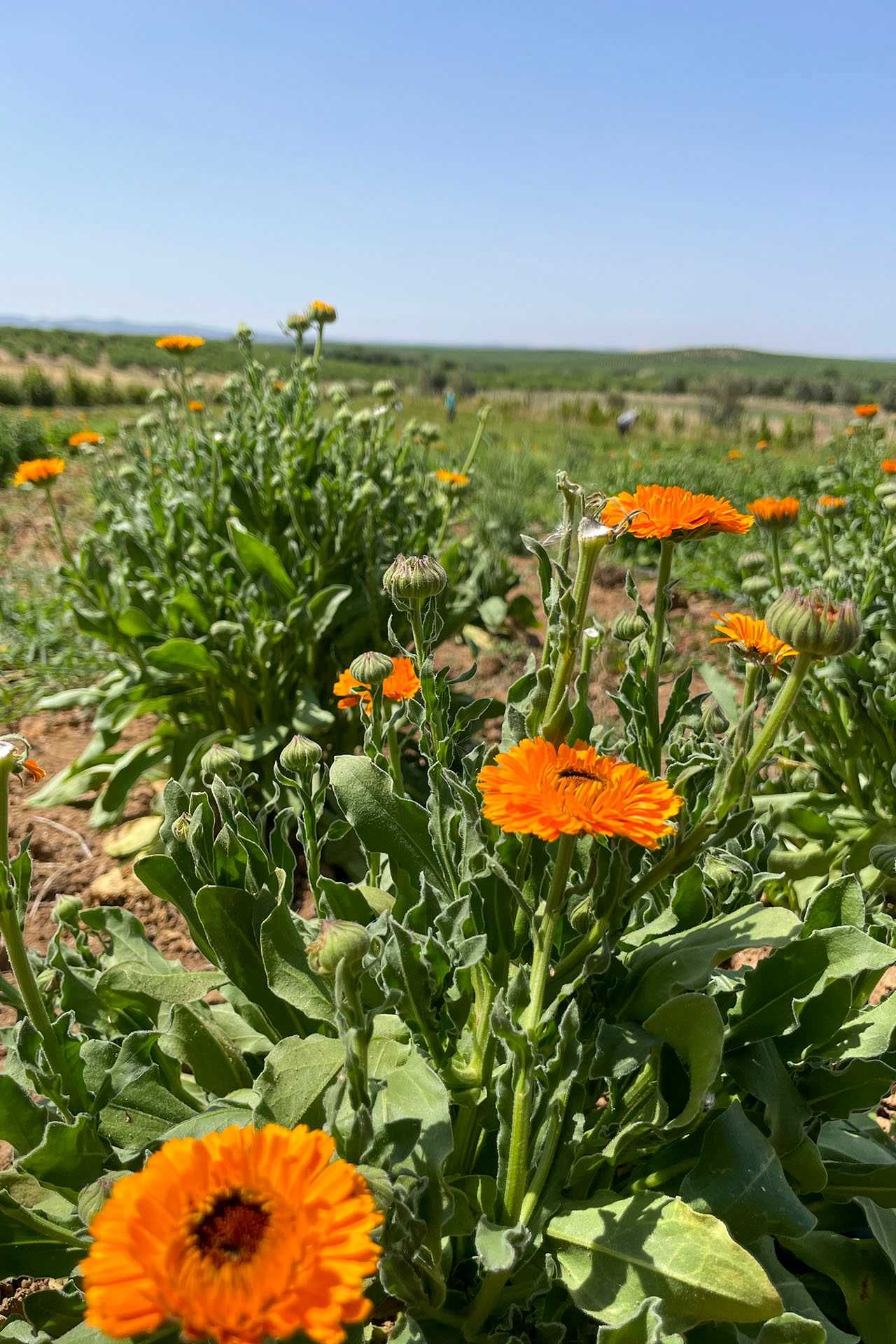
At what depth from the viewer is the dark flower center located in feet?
2.20

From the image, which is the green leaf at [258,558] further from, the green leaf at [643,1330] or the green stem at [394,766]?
the green leaf at [643,1330]

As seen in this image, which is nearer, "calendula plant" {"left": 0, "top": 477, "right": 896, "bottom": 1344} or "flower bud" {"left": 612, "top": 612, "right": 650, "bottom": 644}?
"calendula plant" {"left": 0, "top": 477, "right": 896, "bottom": 1344}

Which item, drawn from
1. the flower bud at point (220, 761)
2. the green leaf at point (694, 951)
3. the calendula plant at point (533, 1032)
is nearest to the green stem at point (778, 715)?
the calendula plant at point (533, 1032)

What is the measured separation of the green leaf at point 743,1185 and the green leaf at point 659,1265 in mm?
82

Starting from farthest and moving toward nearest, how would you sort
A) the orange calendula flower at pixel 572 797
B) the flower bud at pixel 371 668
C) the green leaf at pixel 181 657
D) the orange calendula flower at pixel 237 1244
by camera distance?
the green leaf at pixel 181 657, the flower bud at pixel 371 668, the orange calendula flower at pixel 572 797, the orange calendula flower at pixel 237 1244

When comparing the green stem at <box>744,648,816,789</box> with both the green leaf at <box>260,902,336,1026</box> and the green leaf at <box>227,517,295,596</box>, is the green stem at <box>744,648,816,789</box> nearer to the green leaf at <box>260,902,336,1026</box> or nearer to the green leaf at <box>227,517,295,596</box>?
the green leaf at <box>260,902,336,1026</box>

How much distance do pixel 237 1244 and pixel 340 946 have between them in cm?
27

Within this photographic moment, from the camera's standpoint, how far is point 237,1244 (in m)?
0.68

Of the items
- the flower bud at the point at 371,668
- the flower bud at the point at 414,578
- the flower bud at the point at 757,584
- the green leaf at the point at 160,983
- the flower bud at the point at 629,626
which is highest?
the flower bud at the point at 414,578

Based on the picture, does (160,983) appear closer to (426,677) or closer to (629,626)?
(426,677)

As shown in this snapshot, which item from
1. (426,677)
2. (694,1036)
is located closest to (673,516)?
(426,677)

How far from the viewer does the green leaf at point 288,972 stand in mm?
1212

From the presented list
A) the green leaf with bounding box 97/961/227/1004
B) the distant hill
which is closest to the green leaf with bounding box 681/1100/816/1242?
the green leaf with bounding box 97/961/227/1004

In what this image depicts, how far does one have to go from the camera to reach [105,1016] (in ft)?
4.85
